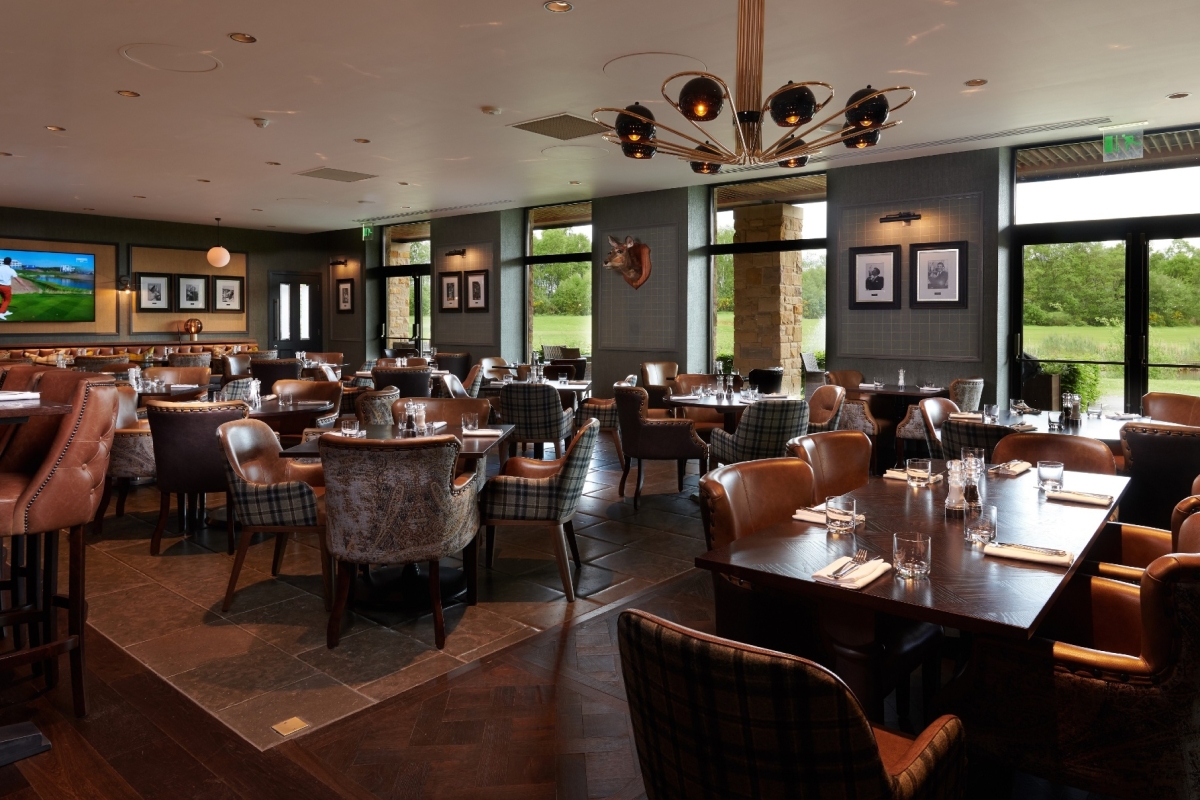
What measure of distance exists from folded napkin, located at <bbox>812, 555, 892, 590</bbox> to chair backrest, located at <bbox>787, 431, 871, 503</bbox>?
4.06 ft

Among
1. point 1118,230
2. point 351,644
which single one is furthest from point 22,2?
point 1118,230

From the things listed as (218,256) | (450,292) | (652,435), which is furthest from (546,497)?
(218,256)

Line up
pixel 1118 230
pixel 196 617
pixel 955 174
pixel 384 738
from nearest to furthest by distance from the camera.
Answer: pixel 384 738 < pixel 196 617 < pixel 1118 230 < pixel 955 174

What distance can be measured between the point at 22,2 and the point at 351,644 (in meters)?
4.00

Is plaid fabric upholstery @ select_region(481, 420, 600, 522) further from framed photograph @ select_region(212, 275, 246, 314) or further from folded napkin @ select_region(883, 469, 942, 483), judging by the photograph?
framed photograph @ select_region(212, 275, 246, 314)

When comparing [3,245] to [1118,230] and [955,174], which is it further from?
[1118,230]

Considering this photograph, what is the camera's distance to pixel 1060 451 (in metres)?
3.67

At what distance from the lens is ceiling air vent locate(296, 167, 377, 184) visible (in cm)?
955

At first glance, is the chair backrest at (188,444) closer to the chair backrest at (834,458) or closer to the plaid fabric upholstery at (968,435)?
the chair backrest at (834,458)

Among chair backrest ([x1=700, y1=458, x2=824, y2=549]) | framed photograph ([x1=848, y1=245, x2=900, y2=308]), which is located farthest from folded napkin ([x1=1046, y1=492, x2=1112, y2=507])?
framed photograph ([x1=848, y1=245, x2=900, y2=308])

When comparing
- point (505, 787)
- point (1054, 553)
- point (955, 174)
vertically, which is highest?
point (955, 174)

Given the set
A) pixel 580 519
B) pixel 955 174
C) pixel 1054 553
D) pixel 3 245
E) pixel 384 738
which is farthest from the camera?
pixel 3 245

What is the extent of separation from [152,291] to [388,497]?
43.8 ft

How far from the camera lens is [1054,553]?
84.9 inches
